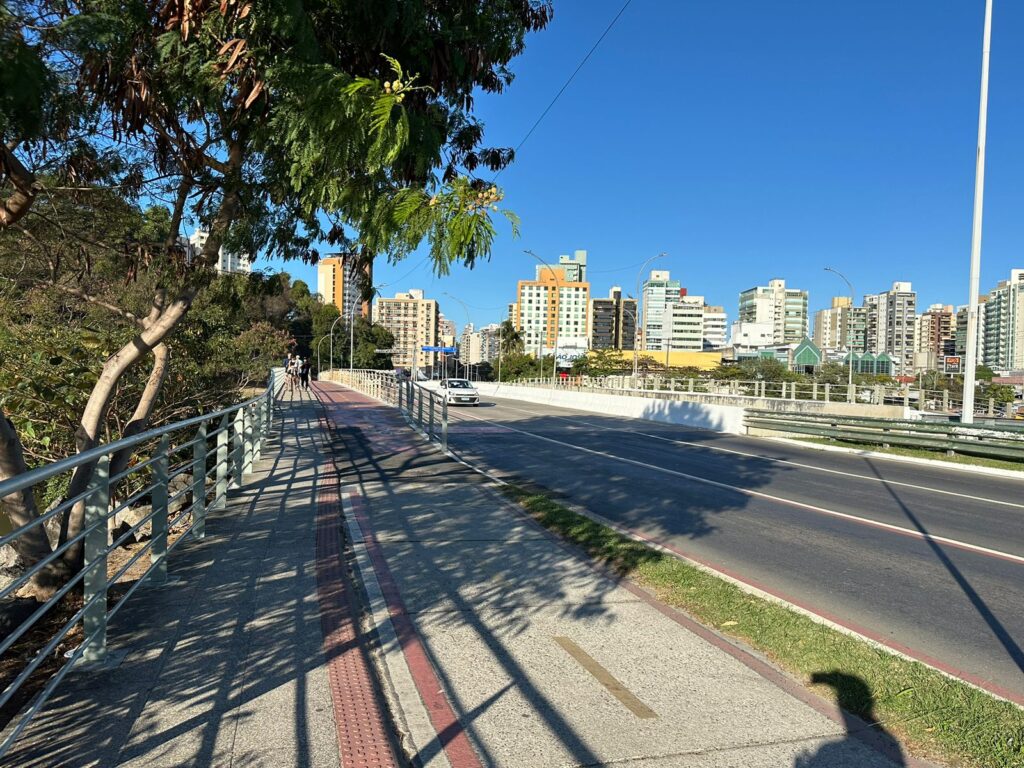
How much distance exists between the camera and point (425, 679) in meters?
4.30

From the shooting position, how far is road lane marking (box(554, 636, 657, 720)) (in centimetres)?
400

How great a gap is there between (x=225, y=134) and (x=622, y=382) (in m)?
57.0

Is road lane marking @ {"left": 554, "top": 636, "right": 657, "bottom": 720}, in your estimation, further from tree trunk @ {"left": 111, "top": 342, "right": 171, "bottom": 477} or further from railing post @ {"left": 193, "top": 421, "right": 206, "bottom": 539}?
tree trunk @ {"left": 111, "top": 342, "right": 171, "bottom": 477}

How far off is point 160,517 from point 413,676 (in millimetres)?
2743

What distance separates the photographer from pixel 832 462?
58.8ft

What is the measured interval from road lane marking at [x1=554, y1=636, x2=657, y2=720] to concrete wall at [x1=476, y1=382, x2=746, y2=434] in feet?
76.0

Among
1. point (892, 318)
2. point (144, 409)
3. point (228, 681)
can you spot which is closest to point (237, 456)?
point (144, 409)

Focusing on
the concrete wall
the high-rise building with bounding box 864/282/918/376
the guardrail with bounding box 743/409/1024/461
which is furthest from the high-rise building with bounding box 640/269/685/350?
the guardrail with bounding box 743/409/1024/461

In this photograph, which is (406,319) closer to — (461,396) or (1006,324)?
(461,396)

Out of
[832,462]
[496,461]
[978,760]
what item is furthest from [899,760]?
[832,462]

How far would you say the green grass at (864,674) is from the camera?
3.68m

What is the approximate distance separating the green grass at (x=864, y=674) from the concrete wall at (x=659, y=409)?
21.6 metres

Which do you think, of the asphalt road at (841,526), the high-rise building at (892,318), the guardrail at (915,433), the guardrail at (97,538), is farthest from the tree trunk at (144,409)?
the high-rise building at (892,318)

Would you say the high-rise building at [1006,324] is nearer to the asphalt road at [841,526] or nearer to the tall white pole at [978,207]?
the tall white pole at [978,207]
